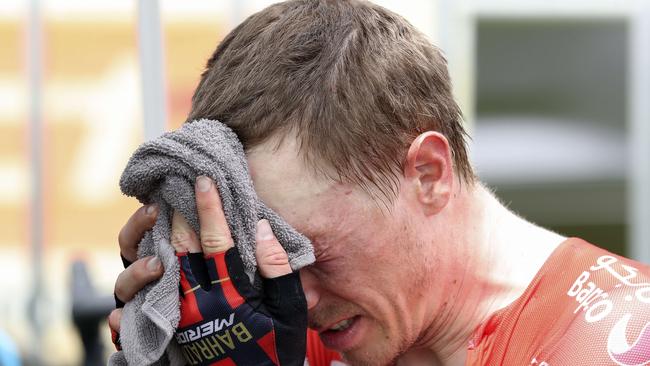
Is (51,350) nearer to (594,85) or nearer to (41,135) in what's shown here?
(41,135)

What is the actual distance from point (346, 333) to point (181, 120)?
2.72 meters

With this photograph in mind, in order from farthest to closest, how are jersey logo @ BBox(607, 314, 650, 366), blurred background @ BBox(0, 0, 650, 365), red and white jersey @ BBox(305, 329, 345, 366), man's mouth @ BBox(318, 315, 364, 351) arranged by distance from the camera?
blurred background @ BBox(0, 0, 650, 365)
red and white jersey @ BBox(305, 329, 345, 366)
man's mouth @ BBox(318, 315, 364, 351)
jersey logo @ BBox(607, 314, 650, 366)

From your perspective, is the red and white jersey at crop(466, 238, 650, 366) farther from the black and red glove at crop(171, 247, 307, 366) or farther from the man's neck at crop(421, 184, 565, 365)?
the black and red glove at crop(171, 247, 307, 366)

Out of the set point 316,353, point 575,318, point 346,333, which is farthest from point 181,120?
point 575,318

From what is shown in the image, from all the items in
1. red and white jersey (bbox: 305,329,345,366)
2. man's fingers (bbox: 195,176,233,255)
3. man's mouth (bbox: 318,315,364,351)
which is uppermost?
man's fingers (bbox: 195,176,233,255)

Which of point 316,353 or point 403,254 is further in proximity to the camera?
point 316,353

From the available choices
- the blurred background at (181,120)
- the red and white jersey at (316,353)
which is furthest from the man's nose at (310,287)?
the blurred background at (181,120)

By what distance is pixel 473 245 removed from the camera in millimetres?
1729

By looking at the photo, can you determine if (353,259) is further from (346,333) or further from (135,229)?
(135,229)

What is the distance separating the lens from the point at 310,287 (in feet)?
5.39

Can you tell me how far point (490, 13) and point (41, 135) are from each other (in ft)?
8.32

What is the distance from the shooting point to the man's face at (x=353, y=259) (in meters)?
1.55

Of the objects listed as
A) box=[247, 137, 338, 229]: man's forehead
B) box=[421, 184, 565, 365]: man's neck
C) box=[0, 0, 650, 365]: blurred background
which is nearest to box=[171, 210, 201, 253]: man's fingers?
box=[247, 137, 338, 229]: man's forehead

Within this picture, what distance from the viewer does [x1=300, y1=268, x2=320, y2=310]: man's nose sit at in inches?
64.1
